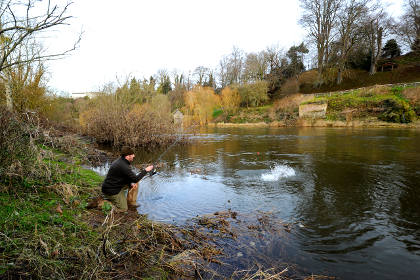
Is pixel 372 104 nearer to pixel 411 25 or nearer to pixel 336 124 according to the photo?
pixel 336 124

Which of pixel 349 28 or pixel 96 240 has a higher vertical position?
pixel 349 28

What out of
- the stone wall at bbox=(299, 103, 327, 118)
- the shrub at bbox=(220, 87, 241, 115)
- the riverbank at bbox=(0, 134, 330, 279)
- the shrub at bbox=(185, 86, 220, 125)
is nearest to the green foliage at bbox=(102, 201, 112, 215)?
→ the riverbank at bbox=(0, 134, 330, 279)

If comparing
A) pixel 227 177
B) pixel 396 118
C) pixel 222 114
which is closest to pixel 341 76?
pixel 396 118

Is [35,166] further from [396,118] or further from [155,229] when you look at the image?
[396,118]

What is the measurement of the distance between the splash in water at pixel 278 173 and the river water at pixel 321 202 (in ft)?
0.13

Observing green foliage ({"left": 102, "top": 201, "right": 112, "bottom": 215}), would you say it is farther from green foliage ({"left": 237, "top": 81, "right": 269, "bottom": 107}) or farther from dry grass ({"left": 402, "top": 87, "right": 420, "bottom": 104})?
green foliage ({"left": 237, "top": 81, "right": 269, "bottom": 107})

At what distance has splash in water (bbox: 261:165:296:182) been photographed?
9.35 meters

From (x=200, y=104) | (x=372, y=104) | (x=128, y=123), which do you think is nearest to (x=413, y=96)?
(x=372, y=104)

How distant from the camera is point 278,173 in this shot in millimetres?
10062

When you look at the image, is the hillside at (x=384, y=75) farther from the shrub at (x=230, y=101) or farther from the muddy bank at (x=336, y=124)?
the shrub at (x=230, y=101)

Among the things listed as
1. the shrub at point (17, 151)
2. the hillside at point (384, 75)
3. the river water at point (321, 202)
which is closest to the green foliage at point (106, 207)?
the river water at point (321, 202)

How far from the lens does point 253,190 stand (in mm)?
7984

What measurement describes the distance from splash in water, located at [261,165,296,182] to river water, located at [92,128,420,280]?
0.04m

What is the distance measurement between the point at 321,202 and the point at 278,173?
3.30 meters
